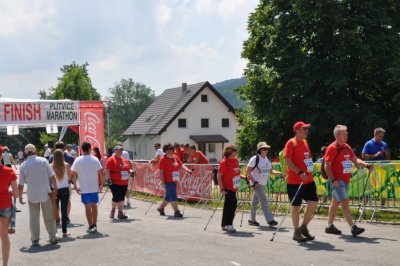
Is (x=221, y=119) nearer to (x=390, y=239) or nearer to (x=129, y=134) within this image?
(x=129, y=134)

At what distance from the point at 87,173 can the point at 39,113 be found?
51.7ft

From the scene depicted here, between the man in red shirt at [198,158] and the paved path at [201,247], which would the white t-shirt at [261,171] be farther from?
the man in red shirt at [198,158]

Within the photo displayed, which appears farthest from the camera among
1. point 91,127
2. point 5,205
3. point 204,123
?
point 204,123

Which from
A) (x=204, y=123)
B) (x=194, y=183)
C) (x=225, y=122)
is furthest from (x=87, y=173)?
(x=225, y=122)

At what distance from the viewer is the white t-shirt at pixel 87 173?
12.5 meters

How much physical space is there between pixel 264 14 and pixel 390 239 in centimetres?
2156

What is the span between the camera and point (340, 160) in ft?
35.2

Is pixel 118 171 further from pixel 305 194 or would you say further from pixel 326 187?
pixel 305 194

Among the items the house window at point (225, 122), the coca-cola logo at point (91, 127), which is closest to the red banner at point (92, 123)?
the coca-cola logo at point (91, 127)

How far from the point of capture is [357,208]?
14.0 m

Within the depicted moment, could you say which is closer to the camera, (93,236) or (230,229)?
(230,229)

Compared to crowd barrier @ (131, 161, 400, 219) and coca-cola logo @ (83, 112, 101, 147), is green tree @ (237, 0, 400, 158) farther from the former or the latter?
crowd barrier @ (131, 161, 400, 219)

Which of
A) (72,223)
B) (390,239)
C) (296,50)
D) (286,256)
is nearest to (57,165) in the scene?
(72,223)

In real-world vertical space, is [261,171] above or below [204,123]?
below
